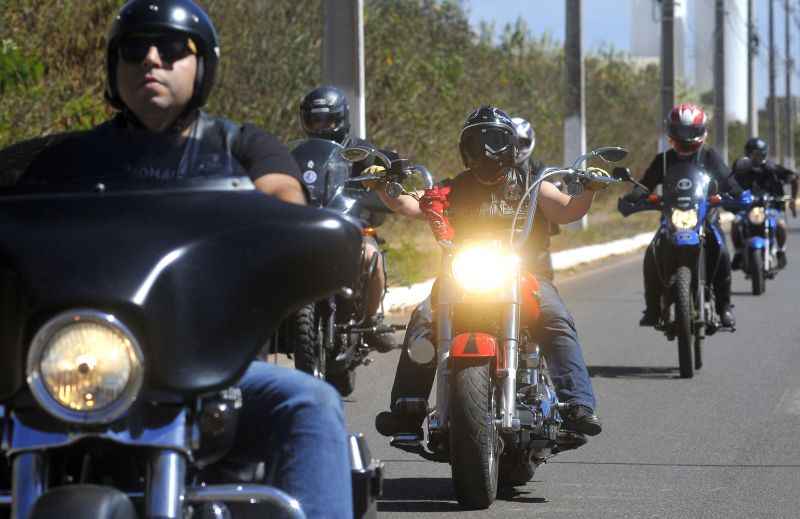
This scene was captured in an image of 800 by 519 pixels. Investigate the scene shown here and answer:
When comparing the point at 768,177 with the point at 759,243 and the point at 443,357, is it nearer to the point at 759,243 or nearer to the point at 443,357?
the point at 759,243

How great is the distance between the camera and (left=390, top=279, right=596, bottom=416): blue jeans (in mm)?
7074

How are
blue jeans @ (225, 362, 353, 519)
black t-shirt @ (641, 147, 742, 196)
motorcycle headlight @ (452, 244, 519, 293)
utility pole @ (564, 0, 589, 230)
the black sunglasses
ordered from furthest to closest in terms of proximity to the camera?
utility pole @ (564, 0, 589, 230), black t-shirt @ (641, 147, 742, 196), motorcycle headlight @ (452, 244, 519, 293), the black sunglasses, blue jeans @ (225, 362, 353, 519)

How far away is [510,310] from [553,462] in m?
1.53

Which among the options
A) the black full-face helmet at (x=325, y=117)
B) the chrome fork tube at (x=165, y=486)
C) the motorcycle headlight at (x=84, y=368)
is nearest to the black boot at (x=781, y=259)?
the black full-face helmet at (x=325, y=117)

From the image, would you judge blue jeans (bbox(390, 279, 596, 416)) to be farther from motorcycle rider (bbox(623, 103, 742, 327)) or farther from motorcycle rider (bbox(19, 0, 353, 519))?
motorcycle rider (bbox(623, 103, 742, 327))

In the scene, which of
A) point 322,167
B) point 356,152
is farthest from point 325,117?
point 356,152

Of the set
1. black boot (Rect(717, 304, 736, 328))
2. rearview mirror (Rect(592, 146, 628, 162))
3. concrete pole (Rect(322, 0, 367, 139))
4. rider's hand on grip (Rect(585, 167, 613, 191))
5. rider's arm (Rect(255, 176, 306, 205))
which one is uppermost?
concrete pole (Rect(322, 0, 367, 139))

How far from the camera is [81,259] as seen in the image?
323cm

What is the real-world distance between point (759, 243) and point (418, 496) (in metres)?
12.3

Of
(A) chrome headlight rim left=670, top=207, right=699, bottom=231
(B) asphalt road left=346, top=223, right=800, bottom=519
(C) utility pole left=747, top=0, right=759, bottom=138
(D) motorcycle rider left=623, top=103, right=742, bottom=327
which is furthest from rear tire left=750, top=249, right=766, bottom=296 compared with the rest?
(C) utility pole left=747, top=0, right=759, bottom=138

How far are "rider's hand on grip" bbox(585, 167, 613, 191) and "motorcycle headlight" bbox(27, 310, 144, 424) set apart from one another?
3.74m

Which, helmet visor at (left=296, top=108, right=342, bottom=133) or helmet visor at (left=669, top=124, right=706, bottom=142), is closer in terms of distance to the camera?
helmet visor at (left=296, top=108, right=342, bottom=133)

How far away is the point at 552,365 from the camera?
7105 mm

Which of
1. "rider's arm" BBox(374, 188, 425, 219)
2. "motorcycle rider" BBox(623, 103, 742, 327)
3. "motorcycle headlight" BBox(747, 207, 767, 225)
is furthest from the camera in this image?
"motorcycle headlight" BBox(747, 207, 767, 225)
